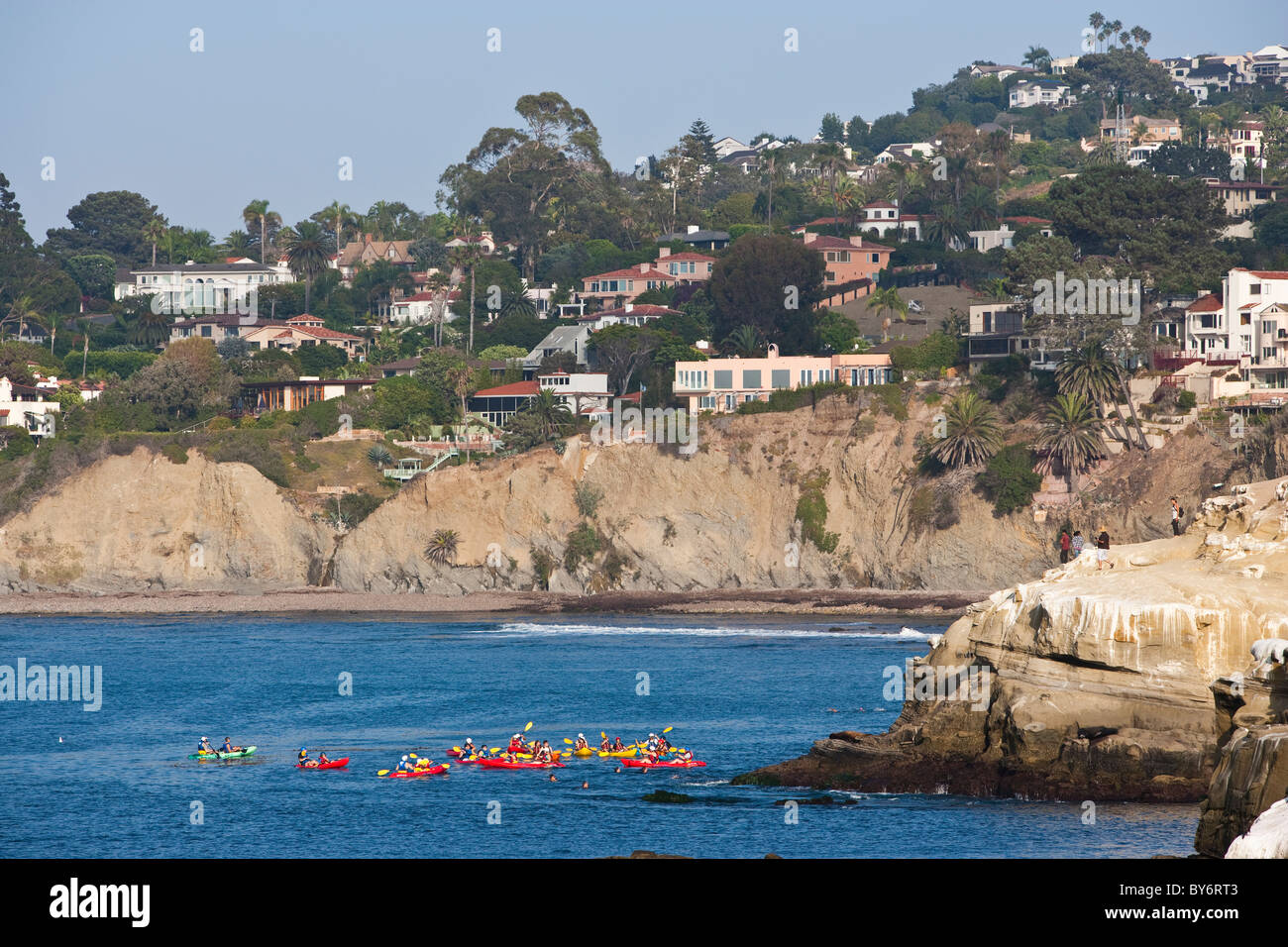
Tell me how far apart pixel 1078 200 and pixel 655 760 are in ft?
260

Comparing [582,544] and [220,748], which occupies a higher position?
[582,544]

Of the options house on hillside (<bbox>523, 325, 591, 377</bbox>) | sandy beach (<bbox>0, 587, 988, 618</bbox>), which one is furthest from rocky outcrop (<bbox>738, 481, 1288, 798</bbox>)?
house on hillside (<bbox>523, 325, 591, 377</bbox>)

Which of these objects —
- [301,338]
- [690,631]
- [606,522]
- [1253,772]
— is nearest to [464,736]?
[690,631]

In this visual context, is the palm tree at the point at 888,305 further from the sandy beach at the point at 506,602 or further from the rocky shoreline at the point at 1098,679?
the rocky shoreline at the point at 1098,679

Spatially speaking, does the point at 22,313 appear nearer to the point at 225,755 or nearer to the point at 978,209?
the point at 978,209

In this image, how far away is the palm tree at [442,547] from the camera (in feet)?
369

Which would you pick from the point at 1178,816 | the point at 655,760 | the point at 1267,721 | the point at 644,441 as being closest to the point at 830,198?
the point at 644,441

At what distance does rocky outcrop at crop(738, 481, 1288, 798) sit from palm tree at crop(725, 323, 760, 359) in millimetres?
77402

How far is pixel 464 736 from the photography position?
212ft

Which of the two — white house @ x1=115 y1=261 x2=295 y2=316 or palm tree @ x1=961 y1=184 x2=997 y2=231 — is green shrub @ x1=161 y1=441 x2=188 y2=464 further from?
palm tree @ x1=961 y1=184 x2=997 y2=231

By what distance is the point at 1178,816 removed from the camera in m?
41.7

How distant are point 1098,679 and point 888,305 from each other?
96032 millimetres
